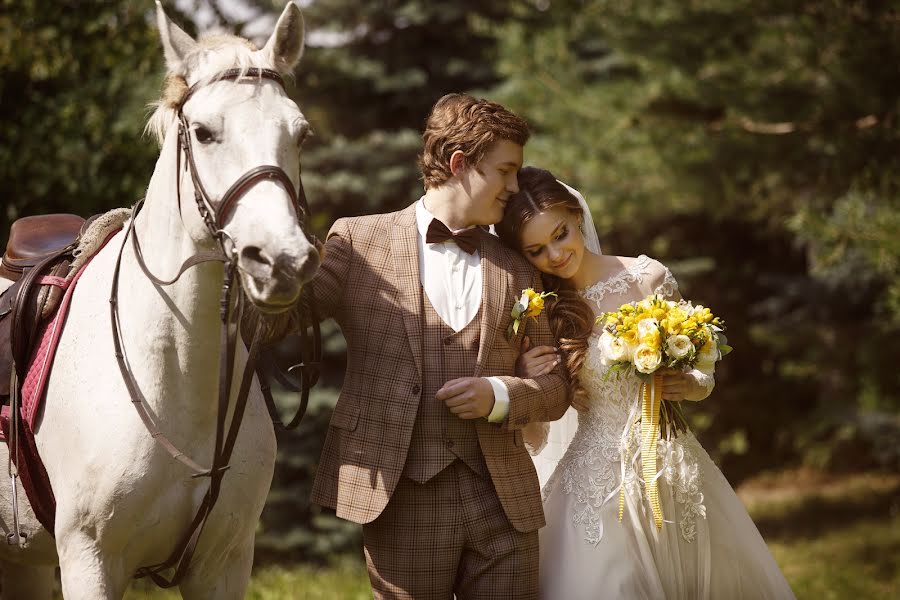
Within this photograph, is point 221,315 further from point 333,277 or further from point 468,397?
point 468,397

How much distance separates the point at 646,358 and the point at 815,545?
668cm

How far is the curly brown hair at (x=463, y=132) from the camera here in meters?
2.99

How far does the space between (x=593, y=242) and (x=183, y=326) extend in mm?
1754

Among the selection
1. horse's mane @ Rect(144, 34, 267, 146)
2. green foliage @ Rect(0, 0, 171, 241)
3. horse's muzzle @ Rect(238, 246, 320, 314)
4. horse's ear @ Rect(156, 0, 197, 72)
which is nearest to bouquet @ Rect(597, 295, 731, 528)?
horse's muzzle @ Rect(238, 246, 320, 314)

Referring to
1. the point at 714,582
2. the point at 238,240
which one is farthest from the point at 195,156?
the point at 714,582

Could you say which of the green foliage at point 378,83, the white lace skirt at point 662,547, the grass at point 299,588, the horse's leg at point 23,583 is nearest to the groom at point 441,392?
the white lace skirt at point 662,547

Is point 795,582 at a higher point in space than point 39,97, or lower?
lower

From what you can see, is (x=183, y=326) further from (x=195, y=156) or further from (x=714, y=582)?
(x=714, y=582)

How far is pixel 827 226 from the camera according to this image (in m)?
5.60

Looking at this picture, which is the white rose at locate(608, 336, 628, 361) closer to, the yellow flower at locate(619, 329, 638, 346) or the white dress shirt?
the yellow flower at locate(619, 329, 638, 346)

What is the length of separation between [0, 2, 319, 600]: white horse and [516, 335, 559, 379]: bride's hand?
36.4 inches

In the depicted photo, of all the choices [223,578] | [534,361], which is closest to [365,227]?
[534,361]

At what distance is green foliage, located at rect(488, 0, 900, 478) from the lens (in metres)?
6.01

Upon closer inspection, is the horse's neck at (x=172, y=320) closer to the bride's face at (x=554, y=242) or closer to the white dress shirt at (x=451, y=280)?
the white dress shirt at (x=451, y=280)
